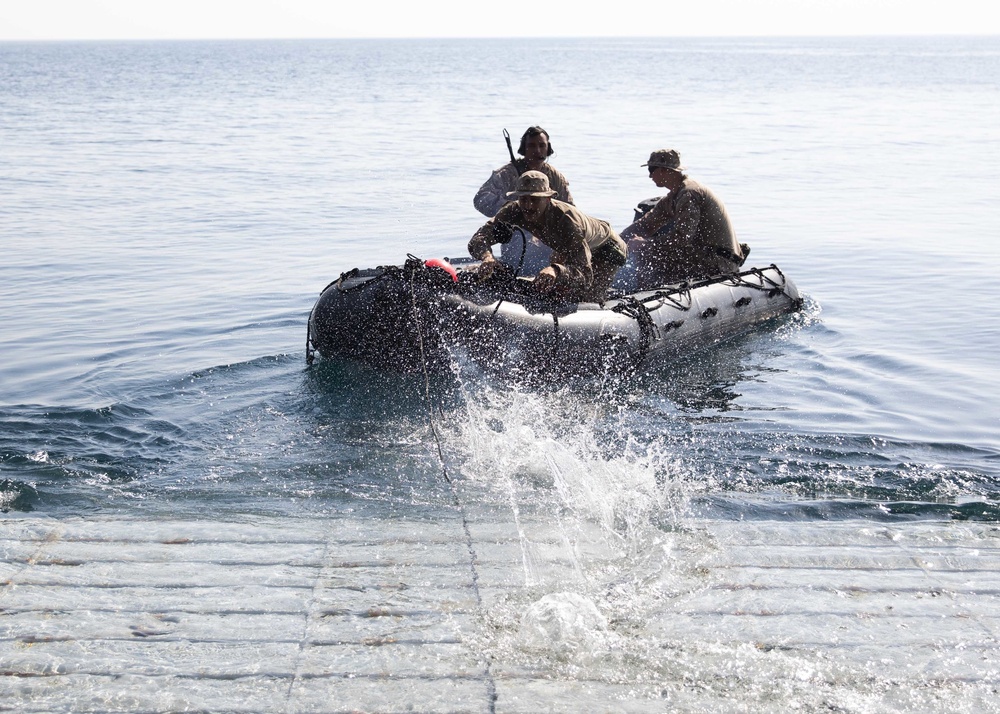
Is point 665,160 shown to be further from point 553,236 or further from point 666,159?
point 553,236

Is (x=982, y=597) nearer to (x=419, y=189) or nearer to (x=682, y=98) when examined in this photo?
(x=419, y=189)

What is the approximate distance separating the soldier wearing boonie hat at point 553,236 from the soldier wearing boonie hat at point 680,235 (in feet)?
4.25

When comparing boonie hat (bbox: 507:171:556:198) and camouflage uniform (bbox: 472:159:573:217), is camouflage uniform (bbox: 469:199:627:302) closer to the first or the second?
boonie hat (bbox: 507:171:556:198)

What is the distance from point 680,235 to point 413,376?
3.17m

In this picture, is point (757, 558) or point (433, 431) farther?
point (433, 431)

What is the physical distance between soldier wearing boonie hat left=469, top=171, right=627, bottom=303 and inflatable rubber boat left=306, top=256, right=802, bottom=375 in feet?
0.42

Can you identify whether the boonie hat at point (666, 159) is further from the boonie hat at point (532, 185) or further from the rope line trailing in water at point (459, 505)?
the rope line trailing in water at point (459, 505)

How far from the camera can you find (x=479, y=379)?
8.09m

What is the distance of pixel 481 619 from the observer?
4367 millimetres

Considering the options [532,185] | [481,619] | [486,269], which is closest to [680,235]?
[532,185]

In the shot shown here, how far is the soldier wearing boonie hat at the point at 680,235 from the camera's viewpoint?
959 cm

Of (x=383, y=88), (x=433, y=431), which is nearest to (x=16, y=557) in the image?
(x=433, y=431)

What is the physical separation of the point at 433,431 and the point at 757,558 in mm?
2725

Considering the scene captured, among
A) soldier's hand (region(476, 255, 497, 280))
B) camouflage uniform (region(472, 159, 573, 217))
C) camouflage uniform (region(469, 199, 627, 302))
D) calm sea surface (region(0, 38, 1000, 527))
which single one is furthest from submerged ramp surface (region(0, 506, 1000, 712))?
camouflage uniform (region(472, 159, 573, 217))
